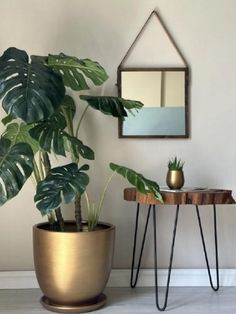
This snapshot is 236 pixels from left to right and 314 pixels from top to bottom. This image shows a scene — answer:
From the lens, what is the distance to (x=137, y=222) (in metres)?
2.72

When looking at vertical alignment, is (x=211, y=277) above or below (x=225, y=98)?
below

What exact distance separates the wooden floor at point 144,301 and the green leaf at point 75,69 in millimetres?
1113

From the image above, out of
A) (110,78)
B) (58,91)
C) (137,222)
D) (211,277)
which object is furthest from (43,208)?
(211,277)

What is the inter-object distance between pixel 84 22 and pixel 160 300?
5.18 feet

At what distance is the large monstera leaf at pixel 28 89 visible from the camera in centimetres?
194

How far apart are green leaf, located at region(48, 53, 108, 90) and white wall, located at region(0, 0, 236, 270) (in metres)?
0.31

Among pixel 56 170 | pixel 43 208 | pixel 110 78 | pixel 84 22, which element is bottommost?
pixel 43 208

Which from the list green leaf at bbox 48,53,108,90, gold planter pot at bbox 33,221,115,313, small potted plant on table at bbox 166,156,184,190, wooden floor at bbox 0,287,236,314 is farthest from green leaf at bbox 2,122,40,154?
wooden floor at bbox 0,287,236,314

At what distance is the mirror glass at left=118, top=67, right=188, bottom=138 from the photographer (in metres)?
2.72

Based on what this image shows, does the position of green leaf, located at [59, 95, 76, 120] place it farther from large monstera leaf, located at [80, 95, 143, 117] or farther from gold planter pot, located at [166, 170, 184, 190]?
gold planter pot, located at [166, 170, 184, 190]

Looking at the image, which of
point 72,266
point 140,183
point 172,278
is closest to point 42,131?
point 140,183

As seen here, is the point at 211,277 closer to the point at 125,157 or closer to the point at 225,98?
the point at 125,157

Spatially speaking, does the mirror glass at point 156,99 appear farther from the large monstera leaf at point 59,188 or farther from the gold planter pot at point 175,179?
the large monstera leaf at point 59,188

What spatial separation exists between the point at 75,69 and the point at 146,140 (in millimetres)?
621
